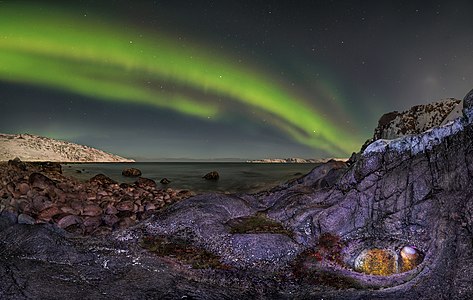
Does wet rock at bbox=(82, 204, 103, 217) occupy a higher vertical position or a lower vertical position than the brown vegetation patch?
lower

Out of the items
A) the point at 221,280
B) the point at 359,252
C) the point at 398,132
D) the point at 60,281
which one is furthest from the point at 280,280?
the point at 398,132

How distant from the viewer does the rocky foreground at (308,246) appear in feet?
23.3

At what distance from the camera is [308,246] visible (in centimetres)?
1020

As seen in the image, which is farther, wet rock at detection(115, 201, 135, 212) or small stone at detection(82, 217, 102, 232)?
wet rock at detection(115, 201, 135, 212)

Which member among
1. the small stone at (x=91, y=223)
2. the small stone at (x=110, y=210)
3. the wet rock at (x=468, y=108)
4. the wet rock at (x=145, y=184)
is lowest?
the small stone at (x=91, y=223)

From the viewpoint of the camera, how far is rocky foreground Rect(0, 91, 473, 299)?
23.3ft

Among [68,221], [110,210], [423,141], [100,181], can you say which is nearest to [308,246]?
[423,141]

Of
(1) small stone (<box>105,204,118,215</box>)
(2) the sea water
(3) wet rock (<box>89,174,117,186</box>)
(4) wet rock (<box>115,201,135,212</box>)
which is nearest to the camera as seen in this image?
(1) small stone (<box>105,204,118,215</box>)

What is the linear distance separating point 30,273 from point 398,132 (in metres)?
30.0

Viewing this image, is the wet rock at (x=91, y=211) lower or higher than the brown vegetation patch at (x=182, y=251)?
lower

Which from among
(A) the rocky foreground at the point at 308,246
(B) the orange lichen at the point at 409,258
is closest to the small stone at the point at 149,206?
(A) the rocky foreground at the point at 308,246

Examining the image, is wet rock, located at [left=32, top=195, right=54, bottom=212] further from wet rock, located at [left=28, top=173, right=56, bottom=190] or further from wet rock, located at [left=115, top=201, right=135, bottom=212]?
wet rock, located at [left=115, top=201, right=135, bottom=212]

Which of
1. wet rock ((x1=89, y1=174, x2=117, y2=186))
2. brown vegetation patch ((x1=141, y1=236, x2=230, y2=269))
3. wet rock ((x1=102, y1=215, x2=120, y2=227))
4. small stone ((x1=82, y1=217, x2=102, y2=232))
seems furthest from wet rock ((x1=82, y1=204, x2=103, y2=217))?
wet rock ((x1=89, y1=174, x2=117, y2=186))

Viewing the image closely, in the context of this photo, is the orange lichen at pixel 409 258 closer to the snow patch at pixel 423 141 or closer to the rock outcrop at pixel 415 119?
the snow patch at pixel 423 141
